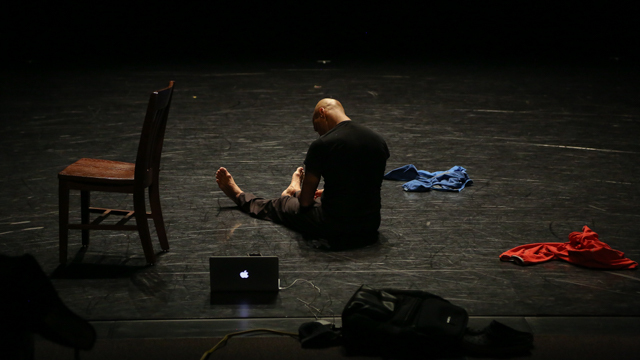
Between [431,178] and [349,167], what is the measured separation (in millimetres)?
1234

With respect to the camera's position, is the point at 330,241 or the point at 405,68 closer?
the point at 330,241

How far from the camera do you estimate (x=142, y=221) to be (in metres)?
3.09

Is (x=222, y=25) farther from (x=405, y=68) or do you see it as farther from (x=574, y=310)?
(x=574, y=310)

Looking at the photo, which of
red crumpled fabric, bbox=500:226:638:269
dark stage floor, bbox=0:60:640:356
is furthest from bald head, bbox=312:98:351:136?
red crumpled fabric, bbox=500:226:638:269

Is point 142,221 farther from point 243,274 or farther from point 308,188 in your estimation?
point 308,188

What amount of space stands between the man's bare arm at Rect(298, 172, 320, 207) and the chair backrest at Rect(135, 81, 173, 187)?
2.55 ft

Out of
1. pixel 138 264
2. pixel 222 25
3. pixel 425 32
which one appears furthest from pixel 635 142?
pixel 222 25

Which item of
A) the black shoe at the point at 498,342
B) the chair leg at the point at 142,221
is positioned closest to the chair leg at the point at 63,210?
the chair leg at the point at 142,221

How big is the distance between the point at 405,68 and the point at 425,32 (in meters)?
2.49

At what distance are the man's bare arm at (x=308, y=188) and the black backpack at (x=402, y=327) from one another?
3.12ft

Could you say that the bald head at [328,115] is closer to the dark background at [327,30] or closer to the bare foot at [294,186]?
the bare foot at [294,186]

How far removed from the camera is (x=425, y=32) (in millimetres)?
10844

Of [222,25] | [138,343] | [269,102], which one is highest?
[222,25]

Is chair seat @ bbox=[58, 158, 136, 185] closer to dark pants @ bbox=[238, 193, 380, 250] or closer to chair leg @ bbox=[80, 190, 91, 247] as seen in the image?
chair leg @ bbox=[80, 190, 91, 247]
